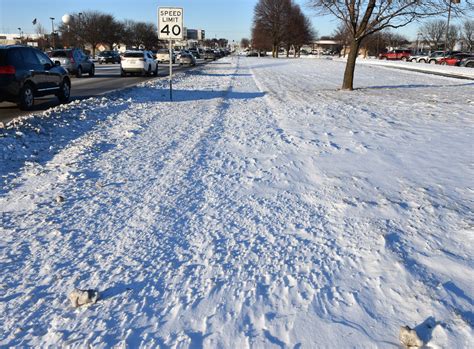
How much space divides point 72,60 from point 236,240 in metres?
26.9

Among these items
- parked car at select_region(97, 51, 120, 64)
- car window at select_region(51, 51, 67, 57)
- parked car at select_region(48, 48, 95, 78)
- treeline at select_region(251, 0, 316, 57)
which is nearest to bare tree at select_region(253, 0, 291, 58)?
treeline at select_region(251, 0, 316, 57)

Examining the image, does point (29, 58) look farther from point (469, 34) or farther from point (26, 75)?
point (469, 34)

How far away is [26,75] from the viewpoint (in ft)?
42.1

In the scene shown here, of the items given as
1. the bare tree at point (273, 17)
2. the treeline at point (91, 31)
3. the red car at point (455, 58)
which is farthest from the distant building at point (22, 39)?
the red car at point (455, 58)

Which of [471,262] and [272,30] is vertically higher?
Answer: [272,30]

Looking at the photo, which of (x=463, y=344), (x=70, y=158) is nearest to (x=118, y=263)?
(x=463, y=344)

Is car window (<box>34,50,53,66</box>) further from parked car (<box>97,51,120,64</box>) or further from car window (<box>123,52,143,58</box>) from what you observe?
parked car (<box>97,51,120,64</box>)

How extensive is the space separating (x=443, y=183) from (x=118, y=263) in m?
4.54

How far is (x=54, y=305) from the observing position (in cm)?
312

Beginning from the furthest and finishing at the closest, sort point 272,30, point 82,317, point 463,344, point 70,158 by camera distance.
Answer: point 272,30 < point 70,158 < point 82,317 < point 463,344

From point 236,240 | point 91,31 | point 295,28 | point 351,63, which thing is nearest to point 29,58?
point 236,240

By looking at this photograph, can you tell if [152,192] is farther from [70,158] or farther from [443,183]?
[443,183]

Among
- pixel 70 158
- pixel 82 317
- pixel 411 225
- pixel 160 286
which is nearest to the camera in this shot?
pixel 82 317

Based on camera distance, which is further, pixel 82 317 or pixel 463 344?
pixel 82 317
